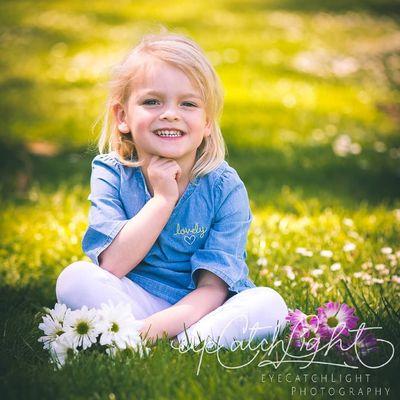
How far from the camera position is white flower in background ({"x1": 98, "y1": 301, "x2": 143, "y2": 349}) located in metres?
2.61

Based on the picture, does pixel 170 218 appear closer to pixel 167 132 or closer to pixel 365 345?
pixel 167 132

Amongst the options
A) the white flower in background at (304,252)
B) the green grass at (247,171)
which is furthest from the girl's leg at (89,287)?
the white flower in background at (304,252)

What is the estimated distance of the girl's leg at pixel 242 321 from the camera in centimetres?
281

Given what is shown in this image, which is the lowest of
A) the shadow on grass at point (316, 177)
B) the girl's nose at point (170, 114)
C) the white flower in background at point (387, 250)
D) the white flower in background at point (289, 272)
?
the shadow on grass at point (316, 177)

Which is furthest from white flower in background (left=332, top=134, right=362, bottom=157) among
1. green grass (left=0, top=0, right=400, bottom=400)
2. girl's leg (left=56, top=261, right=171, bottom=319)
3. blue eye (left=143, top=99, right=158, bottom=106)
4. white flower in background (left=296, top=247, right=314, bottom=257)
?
girl's leg (left=56, top=261, right=171, bottom=319)

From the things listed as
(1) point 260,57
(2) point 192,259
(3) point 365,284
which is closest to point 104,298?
(2) point 192,259

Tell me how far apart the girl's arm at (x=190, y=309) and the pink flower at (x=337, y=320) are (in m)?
0.50

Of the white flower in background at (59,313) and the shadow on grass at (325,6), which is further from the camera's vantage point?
the shadow on grass at (325,6)

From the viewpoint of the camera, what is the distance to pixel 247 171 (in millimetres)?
6070

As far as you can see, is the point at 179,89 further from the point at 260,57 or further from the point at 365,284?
the point at 260,57

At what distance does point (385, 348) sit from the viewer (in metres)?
2.77

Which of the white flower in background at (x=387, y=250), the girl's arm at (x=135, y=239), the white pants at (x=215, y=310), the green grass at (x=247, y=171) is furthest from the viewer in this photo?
the white flower in background at (x=387, y=250)

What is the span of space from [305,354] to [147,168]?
1.11 meters

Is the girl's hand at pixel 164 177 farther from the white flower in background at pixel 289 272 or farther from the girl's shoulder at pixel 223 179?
the white flower in background at pixel 289 272
